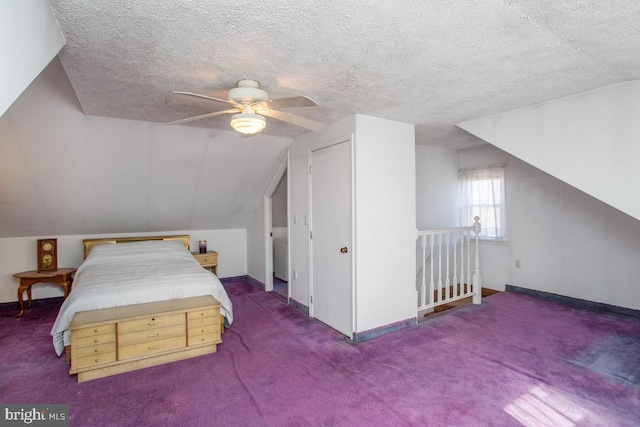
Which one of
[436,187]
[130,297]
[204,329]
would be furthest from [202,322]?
[436,187]

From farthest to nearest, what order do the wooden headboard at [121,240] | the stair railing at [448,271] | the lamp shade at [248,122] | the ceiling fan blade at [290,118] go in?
the wooden headboard at [121,240] < the stair railing at [448,271] < the ceiling fan blade at [290,118] < the lamp shade at [248,122]

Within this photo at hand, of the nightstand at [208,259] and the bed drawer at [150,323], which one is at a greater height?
the nightstand at [208,259]

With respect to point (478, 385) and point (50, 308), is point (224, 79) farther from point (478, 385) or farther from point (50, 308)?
point (50, 308)

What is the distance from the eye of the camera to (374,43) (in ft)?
5.75

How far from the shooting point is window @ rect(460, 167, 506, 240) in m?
4.81

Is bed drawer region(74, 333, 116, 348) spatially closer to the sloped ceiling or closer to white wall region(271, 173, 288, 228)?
the sloped ceiling

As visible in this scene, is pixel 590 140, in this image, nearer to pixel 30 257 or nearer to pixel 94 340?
pixel 94 340

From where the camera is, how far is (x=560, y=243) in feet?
13.7

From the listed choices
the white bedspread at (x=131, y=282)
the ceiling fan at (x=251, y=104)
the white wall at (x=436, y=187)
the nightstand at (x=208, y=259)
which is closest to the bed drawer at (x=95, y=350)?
the white bedspread at (x=131, y=282)

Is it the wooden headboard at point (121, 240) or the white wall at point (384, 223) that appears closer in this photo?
the white wall at point (384, 223)

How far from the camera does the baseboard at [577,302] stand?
3.61 meters

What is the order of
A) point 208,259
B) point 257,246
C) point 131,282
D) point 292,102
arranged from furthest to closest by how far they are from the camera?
point 257,246 < point 208,259 < point 131,282 < point 292,102

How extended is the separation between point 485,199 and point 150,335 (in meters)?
4.82

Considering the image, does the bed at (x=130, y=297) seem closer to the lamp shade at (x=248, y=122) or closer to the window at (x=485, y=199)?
the lamp shade at (x=248, y=122)
